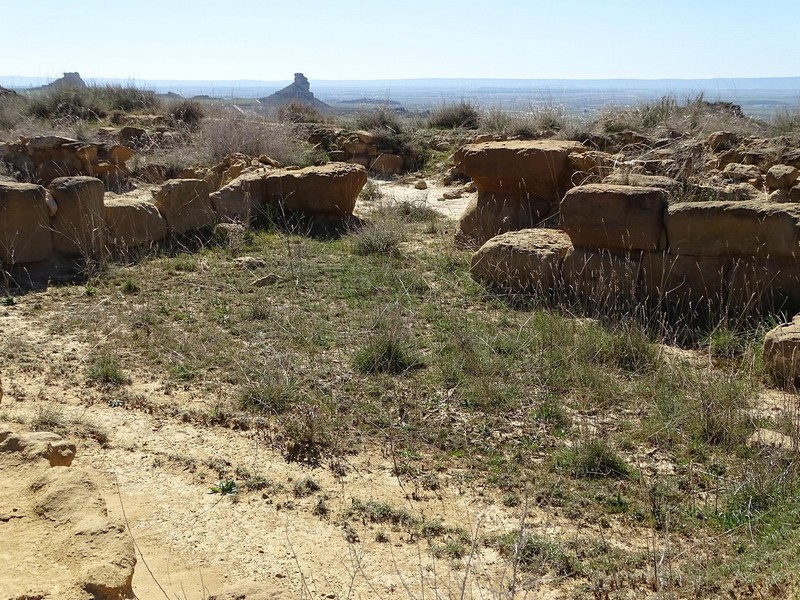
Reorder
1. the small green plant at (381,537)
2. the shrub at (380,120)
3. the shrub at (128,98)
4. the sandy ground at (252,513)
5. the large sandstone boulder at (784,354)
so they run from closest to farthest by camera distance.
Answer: the sandy ground at (252,513) < the small green plant at (381,537) < the large sandstone boulder at (784,354) < the shrub at (380,120) < the shrub at (128,98)

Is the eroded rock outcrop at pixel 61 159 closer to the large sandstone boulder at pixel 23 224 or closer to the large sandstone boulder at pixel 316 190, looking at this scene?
the large sandstone boulder at pixel 316 190

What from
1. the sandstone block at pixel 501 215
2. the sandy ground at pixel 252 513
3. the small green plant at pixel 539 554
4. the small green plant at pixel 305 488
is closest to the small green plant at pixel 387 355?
the sandy ground at pixel 252 513

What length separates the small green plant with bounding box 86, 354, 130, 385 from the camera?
18.7ft

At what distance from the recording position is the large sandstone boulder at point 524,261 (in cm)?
747

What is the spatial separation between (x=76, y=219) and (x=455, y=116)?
38.5ft

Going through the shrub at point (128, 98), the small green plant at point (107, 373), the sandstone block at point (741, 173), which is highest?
the shrub at point (128, 98)

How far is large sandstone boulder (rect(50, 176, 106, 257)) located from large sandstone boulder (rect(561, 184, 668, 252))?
197 inches

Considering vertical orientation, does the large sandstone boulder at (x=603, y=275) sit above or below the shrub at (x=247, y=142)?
below

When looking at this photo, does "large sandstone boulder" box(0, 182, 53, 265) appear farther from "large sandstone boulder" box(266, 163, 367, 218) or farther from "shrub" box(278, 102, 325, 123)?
"shrub" box(278, 102, 325, 123)

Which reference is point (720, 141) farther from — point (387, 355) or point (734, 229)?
point (387, 355)

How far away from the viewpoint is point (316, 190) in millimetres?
10227

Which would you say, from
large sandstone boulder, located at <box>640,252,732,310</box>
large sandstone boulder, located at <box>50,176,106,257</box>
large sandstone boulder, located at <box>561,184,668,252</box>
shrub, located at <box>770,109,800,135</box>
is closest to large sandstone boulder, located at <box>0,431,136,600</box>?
large sandstone boulder, located at <box>640,252,732,310</box>

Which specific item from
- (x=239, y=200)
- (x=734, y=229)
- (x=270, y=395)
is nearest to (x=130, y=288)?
(x=239, y=200)

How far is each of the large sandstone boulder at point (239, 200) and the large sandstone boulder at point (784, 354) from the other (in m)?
6.26
